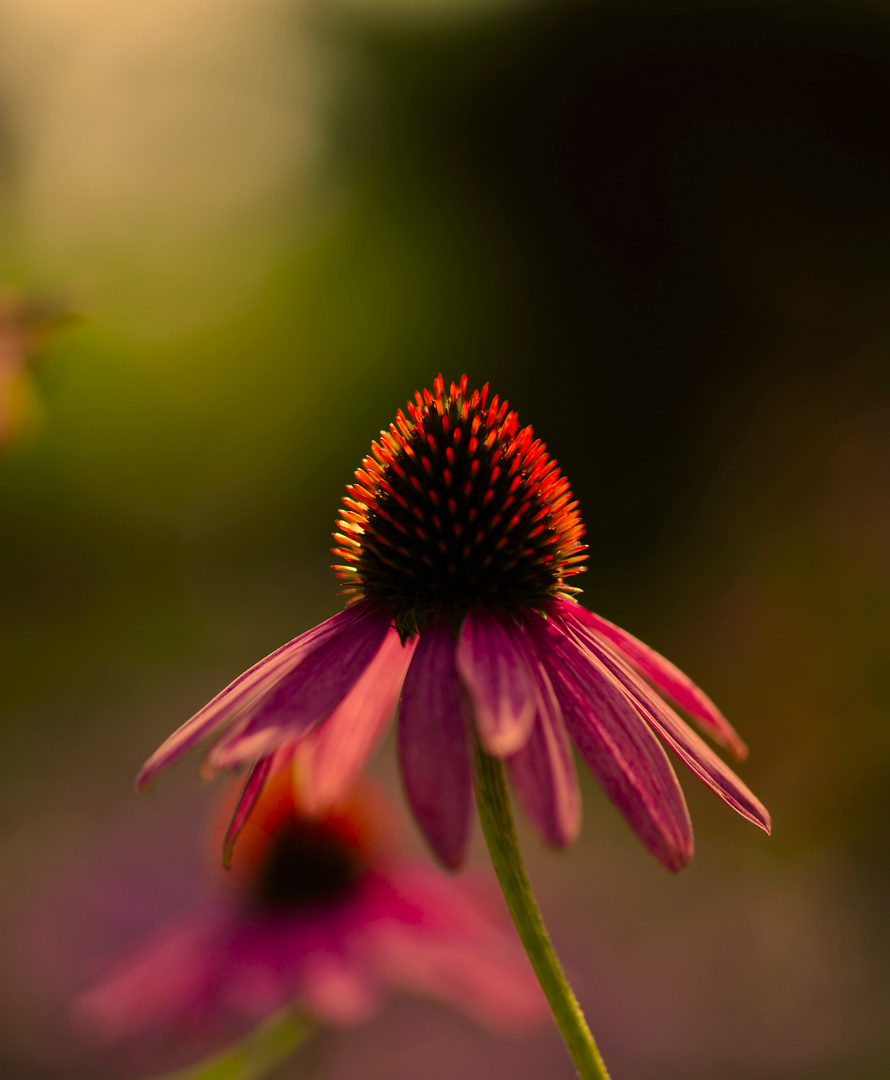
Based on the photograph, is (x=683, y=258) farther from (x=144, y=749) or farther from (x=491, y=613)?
(x=491, y=613)

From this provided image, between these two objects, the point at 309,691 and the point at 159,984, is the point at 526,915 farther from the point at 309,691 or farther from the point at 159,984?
the point at 159,984

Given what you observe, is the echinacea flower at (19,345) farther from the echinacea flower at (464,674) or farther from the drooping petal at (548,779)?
the drooping petal at (548,779)

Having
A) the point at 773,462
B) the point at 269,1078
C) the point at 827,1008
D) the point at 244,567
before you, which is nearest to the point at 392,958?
the point at 269,1078

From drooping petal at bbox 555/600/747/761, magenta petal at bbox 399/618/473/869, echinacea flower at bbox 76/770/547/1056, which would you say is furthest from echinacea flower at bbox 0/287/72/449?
echinacea flower at bbox 76/770/547/1056

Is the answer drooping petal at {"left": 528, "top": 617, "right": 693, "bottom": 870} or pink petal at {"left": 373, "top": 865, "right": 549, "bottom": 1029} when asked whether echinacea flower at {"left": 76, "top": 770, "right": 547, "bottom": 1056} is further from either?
drooping petal at {"left": 528, "top": 617, "right": 693, "bottom": 870}

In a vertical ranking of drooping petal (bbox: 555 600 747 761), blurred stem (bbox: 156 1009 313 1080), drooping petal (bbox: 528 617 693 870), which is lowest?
blurred stem (bbox: 156 1009 313 1080)

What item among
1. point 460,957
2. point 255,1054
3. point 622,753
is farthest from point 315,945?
point 622,753

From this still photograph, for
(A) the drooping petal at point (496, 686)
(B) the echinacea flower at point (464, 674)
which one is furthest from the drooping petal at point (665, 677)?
(A) the drooping petal at point (496, 686)
